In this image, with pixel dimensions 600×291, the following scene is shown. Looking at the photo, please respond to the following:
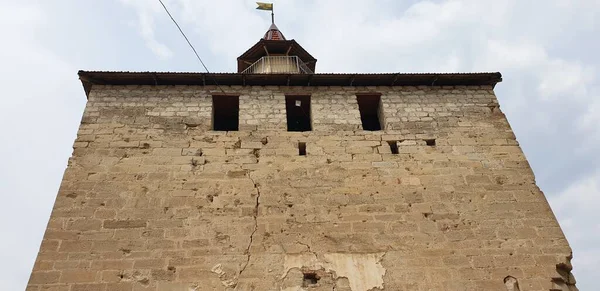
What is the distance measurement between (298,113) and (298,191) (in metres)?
2.27

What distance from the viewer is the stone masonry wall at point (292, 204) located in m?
5.52

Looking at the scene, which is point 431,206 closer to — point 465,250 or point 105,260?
point 465,250

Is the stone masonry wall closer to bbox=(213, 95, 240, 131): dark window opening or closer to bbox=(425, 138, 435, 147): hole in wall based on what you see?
bbox=(425, 138, 435, 147): hole in wall

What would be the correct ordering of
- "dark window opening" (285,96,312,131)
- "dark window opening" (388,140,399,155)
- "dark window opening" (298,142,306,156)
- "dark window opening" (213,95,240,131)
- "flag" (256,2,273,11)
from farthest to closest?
"flag" (256,2,273,11)
"dark window opening" (285,96,312,131)
"dark window opening" (213,95,240,131)
"dark window opening" (388,140,399,155)
"dark window opening" (298,142,306,156)

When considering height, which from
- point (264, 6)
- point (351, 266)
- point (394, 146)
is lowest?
point (351, 266)

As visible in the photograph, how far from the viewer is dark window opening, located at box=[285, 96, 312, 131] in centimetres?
817

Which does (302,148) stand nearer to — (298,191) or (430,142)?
(298,191)

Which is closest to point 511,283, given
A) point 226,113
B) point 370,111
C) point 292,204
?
point 292,204

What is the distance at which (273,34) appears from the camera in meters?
16.0

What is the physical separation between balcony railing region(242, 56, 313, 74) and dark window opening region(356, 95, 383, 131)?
→ 15.3ft

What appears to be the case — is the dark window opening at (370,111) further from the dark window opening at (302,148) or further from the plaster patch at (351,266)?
the plaster patch at (351,266)

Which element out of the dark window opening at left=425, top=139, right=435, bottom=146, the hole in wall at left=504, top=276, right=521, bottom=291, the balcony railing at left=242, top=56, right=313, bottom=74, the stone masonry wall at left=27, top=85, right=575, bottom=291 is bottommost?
the hole in wall at left=504, top=276, right=521, bottom=291

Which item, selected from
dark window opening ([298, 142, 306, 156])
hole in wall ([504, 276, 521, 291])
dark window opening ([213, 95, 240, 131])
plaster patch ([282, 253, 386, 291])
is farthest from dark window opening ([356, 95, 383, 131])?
hole in wall ([504, 276, 521, 291])

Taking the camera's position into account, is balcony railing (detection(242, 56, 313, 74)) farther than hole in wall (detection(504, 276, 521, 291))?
Yes
